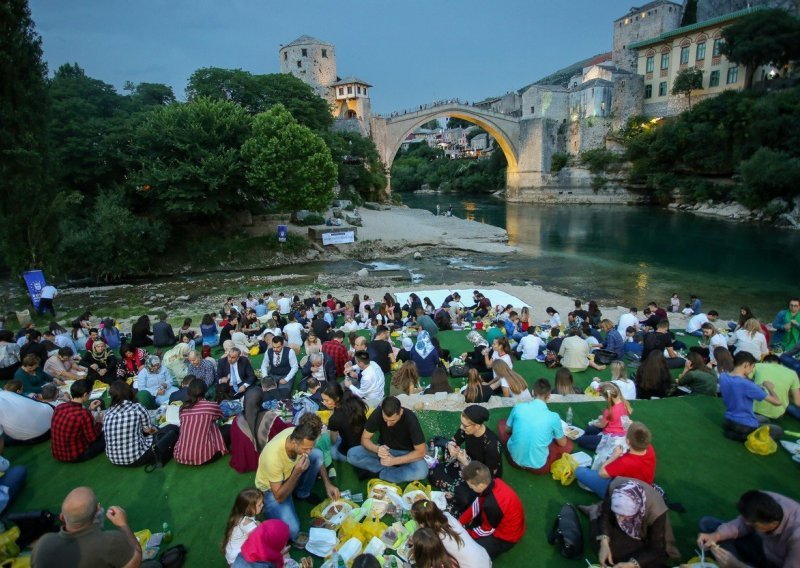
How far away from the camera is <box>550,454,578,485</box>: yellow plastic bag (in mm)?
4359

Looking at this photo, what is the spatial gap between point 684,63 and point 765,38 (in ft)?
37.1

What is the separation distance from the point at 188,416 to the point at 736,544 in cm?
497

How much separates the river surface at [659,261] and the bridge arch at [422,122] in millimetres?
20151

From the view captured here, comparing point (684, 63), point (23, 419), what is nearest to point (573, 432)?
point (23, 419)

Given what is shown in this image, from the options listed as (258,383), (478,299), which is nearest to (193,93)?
(478,299)

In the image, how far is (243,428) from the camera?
4.55m

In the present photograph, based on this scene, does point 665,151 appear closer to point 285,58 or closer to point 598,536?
point 285,58

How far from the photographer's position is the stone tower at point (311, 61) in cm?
5325

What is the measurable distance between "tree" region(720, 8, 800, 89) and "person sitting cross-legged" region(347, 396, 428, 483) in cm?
4781

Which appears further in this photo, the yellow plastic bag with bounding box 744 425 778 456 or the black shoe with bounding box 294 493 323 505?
the yellow plastic bag with bounding box 744 425 778 456

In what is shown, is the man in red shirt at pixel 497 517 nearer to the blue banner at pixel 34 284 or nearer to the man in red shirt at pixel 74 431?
the man in red shirt at pixel 74 431

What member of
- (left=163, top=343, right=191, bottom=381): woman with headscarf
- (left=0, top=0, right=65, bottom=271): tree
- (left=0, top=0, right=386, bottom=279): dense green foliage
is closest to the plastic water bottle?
(left=163, top=343, right=191, bottom=381): woman with headscarf

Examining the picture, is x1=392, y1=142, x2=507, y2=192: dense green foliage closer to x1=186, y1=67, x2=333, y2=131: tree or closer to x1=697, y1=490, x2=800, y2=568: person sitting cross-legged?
x1=186, y1=67, x2=333, y2=131: tree

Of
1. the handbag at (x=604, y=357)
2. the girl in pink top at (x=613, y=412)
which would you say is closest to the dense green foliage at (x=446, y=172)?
the handbag at (x=604, y=357)
